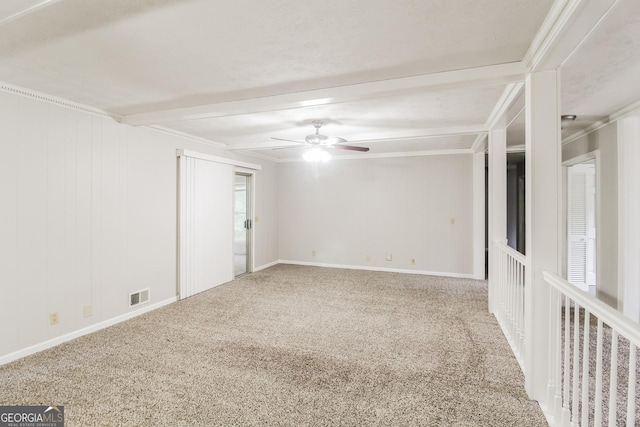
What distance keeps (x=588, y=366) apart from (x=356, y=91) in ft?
7.83

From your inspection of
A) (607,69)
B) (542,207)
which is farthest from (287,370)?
(607,69)

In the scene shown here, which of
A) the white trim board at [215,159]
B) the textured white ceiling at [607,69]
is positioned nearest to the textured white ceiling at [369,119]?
the white trim board at [215,159]

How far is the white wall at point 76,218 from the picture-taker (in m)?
2.67

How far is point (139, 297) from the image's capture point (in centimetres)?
381

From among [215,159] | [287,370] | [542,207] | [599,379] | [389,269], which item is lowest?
[287,370]

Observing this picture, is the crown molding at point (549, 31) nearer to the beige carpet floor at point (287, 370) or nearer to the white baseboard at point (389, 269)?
the beige carpet floor at point (287, 370)

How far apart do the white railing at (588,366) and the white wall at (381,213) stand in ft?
10.3

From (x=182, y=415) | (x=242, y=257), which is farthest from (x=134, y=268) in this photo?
(x=242, y=257)

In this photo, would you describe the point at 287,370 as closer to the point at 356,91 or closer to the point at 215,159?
the point at 356,91

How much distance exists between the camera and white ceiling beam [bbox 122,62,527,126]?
86.6 inches

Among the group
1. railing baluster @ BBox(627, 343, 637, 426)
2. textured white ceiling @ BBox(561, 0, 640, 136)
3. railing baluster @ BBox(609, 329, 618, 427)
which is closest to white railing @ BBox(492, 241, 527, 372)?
railing baluster @ BBox(609, 329, 618, 427)

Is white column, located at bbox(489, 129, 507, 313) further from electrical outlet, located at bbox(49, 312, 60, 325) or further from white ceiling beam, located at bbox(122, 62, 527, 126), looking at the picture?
electrical outlet, located at bbox(49, 312, 60, 325)

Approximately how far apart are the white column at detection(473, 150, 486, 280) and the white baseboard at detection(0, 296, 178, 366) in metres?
5.02

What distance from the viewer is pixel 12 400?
6.89 feet
